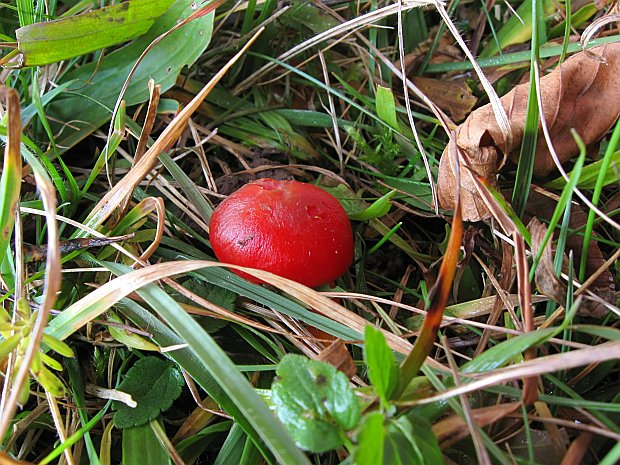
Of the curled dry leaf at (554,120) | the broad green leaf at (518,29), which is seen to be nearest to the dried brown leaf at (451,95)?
the broad green leaf at (518,29)

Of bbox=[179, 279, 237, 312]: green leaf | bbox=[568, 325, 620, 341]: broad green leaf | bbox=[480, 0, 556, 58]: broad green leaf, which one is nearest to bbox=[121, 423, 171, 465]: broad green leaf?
bbox=[179, 279, 237, 312]: green leaf

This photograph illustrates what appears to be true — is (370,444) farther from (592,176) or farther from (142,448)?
(592,176)

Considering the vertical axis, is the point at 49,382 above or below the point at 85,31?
below

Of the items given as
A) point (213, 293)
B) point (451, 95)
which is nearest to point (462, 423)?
point (213, 293)

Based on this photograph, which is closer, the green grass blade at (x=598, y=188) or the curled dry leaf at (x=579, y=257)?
the green grass blade at (x=598, y=188)

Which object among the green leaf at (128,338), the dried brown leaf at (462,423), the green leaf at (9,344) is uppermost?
the green leaf at (9,344)

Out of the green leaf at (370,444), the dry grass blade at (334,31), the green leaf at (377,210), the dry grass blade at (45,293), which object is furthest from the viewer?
the dry grass blade at (334,31)

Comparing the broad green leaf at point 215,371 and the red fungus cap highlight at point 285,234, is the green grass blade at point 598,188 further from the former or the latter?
the broad green leaf at point 215,371
